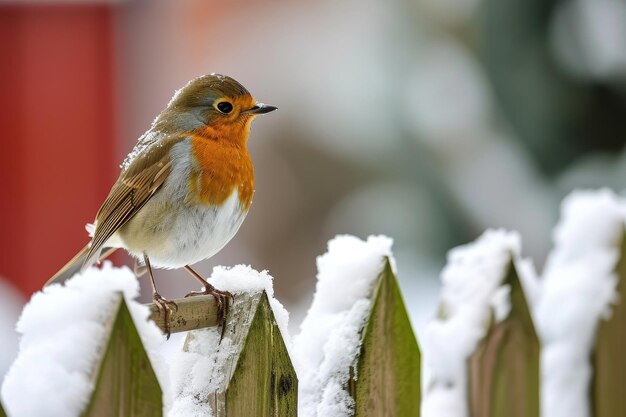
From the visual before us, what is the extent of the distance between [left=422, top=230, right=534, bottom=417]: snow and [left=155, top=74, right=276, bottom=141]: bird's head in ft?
1.72

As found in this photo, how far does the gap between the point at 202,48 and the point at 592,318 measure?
4565 millimetres

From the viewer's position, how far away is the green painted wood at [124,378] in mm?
1194

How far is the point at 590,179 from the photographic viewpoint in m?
5.04

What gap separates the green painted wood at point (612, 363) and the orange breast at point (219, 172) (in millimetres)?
799

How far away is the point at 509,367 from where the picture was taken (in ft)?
5.98

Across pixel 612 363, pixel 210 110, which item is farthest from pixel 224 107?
pixel 612 363

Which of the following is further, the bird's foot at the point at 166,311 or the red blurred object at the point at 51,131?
the red blurred object at the point at 51,131

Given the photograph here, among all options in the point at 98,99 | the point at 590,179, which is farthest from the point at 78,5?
the point at 590,179

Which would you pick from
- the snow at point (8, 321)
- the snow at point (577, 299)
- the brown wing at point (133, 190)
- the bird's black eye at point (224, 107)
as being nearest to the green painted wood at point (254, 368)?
the brown wing at point (133, 190)

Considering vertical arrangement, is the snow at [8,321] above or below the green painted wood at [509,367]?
above

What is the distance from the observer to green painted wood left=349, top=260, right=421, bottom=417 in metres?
1.55

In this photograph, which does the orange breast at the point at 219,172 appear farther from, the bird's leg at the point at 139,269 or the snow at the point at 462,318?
the snow at the point at 462,318

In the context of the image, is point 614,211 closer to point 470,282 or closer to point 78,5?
point 470,282

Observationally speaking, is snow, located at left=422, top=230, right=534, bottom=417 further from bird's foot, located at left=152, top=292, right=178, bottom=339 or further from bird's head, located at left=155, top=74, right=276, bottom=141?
bird's foot, located at left=152, top=292, right=178, bottom=339
